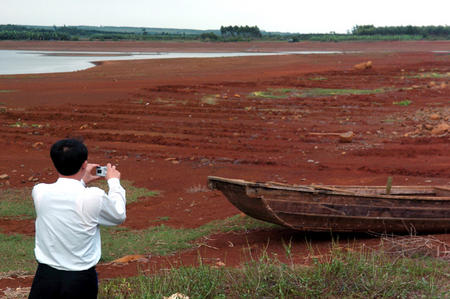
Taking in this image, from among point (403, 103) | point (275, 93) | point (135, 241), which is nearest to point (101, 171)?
point (135, 241)

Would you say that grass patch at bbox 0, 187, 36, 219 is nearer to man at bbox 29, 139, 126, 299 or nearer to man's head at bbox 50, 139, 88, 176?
man at bbox 29, 139, 126, 299

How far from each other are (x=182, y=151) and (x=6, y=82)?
1609 cm

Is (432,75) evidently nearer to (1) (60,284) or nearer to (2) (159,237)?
(2) (159,237)

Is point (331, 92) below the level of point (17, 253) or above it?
above

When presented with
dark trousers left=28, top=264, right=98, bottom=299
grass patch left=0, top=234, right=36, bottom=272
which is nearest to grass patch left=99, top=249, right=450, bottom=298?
dark trousers left=28, top=264, right=98, bottom=299

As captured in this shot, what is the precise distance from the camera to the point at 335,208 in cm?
706

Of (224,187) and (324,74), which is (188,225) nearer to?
(224,187)

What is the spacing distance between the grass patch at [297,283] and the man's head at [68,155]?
145 centimetres

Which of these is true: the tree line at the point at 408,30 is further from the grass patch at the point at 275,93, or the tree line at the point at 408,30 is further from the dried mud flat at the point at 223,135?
the grass patch at the point at 275,93

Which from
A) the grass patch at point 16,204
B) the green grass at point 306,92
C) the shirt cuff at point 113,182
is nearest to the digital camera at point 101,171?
the shirt cuff at point 113,182

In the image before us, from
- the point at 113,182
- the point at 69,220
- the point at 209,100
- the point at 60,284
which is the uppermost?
the point at 113,182

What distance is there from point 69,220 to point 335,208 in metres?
4.20

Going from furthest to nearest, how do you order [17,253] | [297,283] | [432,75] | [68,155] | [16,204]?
[432,75]
[16,204]
[17,253]
[297,283]
[68,155]

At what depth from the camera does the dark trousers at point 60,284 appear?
3521 mm
